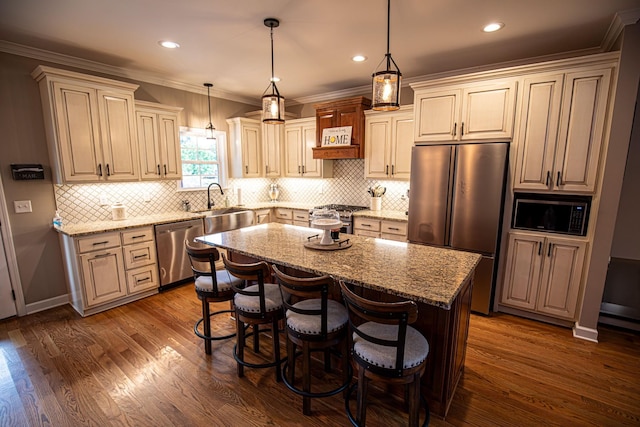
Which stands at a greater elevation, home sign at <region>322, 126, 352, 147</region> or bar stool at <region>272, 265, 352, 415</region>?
home sign at <region>322, 126, 352, 147</region>

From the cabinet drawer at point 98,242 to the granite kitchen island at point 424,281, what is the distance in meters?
1.83

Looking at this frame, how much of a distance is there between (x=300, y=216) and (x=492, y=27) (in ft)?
11.2

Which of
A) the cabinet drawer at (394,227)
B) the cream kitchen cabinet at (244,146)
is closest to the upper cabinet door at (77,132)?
the cream kitchen cabinet at (244,146)

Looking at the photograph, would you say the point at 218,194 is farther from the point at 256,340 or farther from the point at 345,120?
the point at 256,340

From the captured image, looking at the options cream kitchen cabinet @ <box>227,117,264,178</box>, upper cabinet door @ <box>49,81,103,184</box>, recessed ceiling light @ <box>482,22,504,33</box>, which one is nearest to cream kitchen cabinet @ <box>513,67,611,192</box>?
recessed ceiling light @ <box>482,22,504,33</box>

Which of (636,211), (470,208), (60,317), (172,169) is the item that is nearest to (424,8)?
(470,208)

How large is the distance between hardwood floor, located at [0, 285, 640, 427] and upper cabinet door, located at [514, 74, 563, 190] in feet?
5.04

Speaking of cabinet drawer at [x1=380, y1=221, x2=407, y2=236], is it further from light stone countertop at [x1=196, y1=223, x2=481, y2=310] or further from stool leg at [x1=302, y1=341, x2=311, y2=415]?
stool leg at [x1=302, y1=341, x2=311, y2=415]

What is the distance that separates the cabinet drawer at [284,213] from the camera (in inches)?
198

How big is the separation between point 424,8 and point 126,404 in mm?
3608

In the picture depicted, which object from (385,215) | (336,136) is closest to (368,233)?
(385,215)

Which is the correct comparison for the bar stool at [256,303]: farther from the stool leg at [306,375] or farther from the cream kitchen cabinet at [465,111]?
the cream kitchen cabinet at [465,111]

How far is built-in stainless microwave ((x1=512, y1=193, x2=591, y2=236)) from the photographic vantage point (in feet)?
9.15

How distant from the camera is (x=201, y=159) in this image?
15.5 feet
